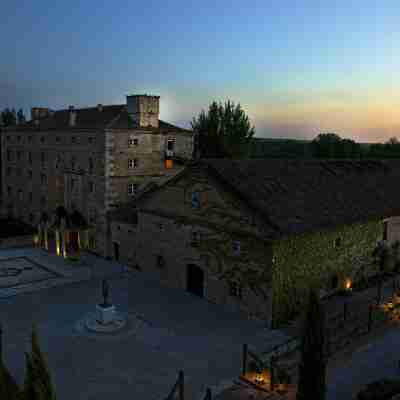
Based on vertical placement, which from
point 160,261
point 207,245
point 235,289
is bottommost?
point 235,289

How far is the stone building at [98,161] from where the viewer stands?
1320 inches

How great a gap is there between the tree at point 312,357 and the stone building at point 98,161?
23.3 meters

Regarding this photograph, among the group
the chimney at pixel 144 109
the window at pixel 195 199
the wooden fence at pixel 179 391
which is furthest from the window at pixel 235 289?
the chimney at pixel 144 109

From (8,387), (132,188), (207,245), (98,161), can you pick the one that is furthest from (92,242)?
(8,387)

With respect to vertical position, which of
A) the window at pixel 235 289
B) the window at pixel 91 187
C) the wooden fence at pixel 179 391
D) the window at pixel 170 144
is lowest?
the wooden fence at pixel 179 391

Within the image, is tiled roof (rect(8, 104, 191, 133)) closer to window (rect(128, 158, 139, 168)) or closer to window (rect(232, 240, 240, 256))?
window (rect(128, 158, 139, 168))

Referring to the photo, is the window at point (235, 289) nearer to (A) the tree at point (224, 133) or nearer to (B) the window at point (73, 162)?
(B) the window at point (73, 162)

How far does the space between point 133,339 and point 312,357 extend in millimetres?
9151

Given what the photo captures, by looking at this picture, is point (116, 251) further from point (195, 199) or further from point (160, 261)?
point (195, 199)

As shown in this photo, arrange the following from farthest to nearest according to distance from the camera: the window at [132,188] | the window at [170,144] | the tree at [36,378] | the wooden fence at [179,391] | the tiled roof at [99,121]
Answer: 1. the window at [170,144]
2. the window at [132,188]
3. the tiled roof at [99,121]
4. the wooden fence at [179,391]
5. the tree at [36,378]

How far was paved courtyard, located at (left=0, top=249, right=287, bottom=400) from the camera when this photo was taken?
50.8 ft

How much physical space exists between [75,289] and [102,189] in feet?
32.2

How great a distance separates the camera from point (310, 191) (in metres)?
24.6

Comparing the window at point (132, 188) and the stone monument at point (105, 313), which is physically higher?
the window at point (132, 188)
